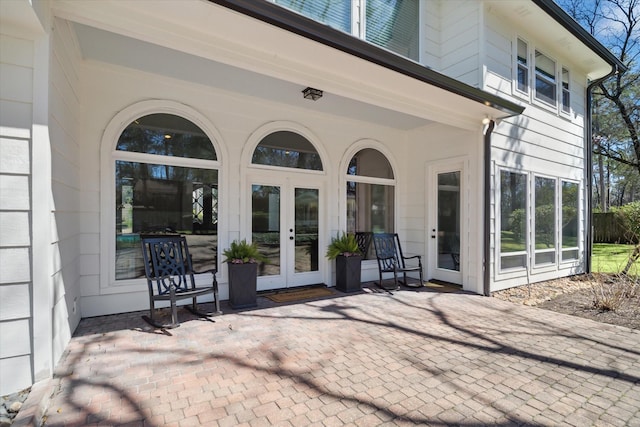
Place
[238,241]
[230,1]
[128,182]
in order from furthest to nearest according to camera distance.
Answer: [238,241]
[128,182]
[230,1]

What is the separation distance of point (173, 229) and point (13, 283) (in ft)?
6.90

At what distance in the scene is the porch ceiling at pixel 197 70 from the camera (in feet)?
10.9

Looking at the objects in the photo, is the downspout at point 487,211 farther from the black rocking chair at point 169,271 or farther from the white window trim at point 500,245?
the black rocking chair at point 169,271

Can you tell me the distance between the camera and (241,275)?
425cm

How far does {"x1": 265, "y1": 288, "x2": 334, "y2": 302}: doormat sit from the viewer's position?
474 cm

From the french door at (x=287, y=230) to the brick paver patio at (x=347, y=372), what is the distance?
1193 millimetres

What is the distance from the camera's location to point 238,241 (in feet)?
15.6

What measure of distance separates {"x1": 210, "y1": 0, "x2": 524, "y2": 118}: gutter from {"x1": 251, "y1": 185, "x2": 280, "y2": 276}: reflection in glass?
259 centimetres

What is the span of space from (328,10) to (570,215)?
272 inches

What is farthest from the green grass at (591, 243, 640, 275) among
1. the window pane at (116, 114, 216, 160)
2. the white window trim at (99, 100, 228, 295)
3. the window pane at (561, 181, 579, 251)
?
the white window trim at (99, 100, 228, 295)

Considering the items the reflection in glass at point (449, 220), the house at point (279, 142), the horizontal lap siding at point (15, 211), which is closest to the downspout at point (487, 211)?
the house at point (279, 142)

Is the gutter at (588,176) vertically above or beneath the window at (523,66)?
beneath

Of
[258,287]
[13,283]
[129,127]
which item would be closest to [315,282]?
[258,287]

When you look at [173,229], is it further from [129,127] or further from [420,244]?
[420,244]
